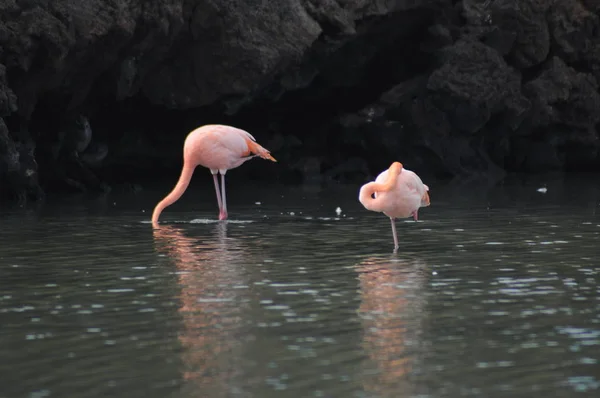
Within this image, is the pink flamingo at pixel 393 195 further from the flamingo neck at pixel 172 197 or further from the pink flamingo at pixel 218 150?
the pink flamingo at pixel 218 150

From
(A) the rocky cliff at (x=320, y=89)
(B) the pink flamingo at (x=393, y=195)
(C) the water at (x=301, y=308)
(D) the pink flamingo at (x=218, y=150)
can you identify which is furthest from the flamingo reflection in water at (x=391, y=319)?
(A) the rocky cliff at (x=320, y=89)

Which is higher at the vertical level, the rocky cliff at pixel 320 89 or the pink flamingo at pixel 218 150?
the rocky cliff at pixel 320 89

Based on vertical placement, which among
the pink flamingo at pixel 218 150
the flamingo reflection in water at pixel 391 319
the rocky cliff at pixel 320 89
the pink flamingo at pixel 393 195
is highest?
the rocky cliff at pixel 320 89

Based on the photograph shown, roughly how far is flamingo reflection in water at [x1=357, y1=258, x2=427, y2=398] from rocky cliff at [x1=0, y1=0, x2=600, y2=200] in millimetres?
11881

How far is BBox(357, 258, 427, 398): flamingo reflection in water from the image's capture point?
269 inches

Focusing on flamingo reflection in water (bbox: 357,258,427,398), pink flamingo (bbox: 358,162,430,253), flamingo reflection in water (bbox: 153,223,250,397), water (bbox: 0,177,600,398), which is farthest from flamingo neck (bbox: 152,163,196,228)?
flamingo reflection in water (bbox: 357,258,427,398)

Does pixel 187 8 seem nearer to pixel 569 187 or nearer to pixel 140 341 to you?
pixel 569 187

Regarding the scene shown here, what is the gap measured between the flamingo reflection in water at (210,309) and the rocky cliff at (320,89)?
916 centimetres

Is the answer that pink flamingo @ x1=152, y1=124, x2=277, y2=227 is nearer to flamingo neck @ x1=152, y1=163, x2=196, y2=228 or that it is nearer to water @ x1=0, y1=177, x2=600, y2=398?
flamingo neck @ x1=152, y1=163, x2=196, y2=228

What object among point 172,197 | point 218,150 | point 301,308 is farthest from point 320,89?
point 301,308

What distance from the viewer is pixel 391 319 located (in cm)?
871

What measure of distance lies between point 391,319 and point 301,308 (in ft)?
2.82

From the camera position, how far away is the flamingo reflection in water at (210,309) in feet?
22.9

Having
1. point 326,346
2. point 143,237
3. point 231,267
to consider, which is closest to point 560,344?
point 326,346
